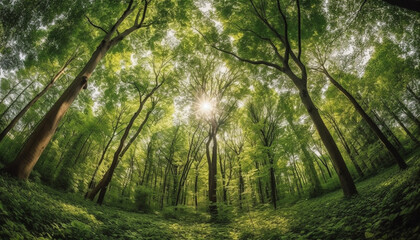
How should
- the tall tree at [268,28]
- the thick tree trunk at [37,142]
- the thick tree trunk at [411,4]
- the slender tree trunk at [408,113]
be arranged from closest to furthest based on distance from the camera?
the thick tree trunk at [411,4] → the thick tree trunk at [37,142] → the tall tree at [268,28] → the slender tree trunk at [408,113]

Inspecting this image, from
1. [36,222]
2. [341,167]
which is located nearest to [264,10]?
[341,167]

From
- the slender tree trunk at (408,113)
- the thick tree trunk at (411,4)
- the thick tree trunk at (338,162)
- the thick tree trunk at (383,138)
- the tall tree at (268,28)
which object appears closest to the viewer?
the thick tree trunk at (411,4)

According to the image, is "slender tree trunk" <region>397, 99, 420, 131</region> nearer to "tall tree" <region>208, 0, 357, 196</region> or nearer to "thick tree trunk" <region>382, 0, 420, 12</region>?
"tall tree" <region>208, 0, 357, 196</region>

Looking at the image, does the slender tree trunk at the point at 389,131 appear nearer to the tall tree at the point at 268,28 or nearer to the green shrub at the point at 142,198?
the tall tree at the point at 268,28

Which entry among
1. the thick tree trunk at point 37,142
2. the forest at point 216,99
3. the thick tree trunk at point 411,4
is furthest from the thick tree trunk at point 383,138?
the thick tree trunk at point 37,142

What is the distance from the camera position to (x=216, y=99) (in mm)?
13250

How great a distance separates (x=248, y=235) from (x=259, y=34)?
8.85 m

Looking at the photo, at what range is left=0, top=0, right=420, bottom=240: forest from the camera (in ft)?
12.9

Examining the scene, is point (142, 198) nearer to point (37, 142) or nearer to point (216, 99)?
point (216, 99)

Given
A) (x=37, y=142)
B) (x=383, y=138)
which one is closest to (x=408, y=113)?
(x=383, y=138)

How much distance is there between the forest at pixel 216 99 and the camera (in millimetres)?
3938

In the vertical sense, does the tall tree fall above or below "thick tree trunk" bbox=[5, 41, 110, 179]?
above

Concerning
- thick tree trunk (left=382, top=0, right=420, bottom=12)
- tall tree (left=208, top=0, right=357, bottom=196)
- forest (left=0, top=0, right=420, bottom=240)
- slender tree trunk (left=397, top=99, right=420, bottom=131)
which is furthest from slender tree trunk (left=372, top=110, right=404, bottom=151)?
thick tree trunk (left=382, top=0, right=420, bottom=12)

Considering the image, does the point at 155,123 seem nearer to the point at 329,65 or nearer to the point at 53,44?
the point at 53,44
